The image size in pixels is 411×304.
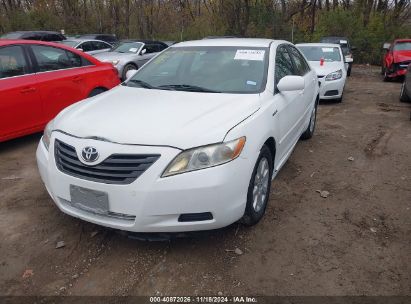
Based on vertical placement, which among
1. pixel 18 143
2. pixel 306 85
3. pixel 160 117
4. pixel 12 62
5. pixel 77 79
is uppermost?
pixel 12 62

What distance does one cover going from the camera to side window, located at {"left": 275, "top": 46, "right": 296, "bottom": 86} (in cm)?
407

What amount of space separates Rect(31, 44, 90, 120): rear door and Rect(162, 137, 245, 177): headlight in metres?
3.67

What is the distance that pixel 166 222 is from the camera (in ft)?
9.09

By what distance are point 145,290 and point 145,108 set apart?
1489mm

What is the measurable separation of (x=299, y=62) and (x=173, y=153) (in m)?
3.10

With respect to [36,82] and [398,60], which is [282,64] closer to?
[36,82]

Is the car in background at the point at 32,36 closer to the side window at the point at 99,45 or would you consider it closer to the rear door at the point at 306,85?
the side window at the point at 99,45

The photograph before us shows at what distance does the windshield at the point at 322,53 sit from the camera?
32.9 ft

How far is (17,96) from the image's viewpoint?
523cm

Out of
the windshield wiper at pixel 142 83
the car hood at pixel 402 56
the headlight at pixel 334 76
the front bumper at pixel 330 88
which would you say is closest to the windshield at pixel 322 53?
the headlight at pixel 334 76

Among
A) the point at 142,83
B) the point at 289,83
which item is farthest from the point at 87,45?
the point at 289,83

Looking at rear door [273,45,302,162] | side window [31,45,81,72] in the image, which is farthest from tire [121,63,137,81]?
rear door [273,45,302,162]

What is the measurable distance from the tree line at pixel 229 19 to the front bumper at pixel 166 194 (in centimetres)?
1949

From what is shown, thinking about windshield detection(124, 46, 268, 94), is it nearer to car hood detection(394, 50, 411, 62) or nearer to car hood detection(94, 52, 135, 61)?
car hood detection(94, 52, 135, 61)
